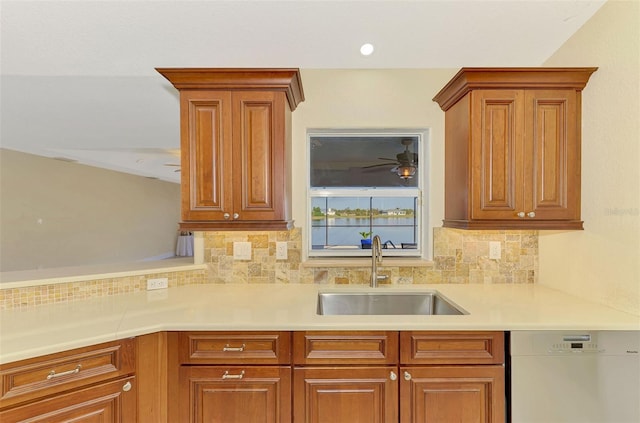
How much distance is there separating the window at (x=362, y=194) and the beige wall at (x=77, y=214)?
1971 millimetres

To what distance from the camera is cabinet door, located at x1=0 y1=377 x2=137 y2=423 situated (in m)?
1.15

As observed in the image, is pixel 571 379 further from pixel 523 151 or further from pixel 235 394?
pixel 235 394

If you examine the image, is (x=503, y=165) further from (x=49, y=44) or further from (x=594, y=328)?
(x=49, y=44)

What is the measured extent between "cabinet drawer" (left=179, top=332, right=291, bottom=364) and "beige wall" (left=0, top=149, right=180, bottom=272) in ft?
7.91

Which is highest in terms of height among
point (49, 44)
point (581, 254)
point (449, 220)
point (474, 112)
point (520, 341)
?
point (49, 44)

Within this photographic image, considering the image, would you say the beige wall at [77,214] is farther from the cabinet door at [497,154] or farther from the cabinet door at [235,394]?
the cabinet door at [497,154]

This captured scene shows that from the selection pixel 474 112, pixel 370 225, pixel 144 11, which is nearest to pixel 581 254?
pixel 474 112

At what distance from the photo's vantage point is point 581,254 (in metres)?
1.73

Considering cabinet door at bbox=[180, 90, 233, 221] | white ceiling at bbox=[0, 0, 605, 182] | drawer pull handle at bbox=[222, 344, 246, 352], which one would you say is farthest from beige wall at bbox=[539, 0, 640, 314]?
cabinet door at bbox=[180, 90, 233, 221]

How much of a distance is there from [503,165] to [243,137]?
4.73 ft

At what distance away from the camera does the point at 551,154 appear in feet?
5.55

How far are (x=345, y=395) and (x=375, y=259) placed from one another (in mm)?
833

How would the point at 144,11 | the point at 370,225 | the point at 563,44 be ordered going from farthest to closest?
the point at 370,225 → the point at 563,44 → the point at 144,11

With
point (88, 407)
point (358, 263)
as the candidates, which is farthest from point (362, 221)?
point (88, 407)
